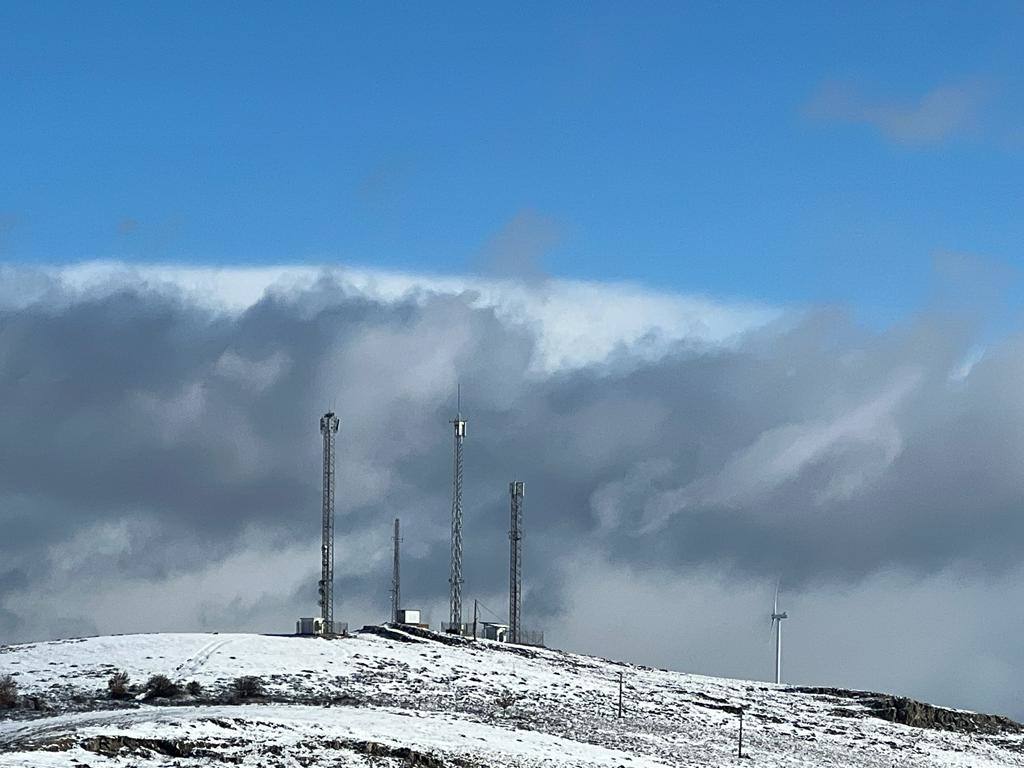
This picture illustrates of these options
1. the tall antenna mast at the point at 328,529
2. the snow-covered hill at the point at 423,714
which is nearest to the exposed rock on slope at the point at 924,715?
the snow-covered hill at the point at 423,714

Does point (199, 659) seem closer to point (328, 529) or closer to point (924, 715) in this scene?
point (328, 529)

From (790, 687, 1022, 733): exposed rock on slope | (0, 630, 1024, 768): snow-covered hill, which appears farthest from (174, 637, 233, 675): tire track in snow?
(790, 687, 1022, 733): exposed rock on slope

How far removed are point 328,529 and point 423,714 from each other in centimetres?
3003

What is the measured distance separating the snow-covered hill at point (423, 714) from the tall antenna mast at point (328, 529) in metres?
2.52

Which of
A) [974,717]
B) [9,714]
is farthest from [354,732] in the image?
[974,717]

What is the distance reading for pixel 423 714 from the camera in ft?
215

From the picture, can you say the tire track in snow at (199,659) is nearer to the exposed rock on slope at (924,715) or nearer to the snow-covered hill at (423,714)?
the snow-covered hill at (423,714)

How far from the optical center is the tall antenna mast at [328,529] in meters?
93.3

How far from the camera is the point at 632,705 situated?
78438 mm

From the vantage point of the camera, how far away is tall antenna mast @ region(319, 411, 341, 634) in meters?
93.3

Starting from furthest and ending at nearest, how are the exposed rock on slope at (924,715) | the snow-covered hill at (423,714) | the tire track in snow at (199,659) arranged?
1. the exposed rock on slope at (924,715)
2. the tire track in snow at (199,659)
3. the snow-covered hill at (423,714)

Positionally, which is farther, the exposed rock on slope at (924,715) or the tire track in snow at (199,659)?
the exposed rock on slope at (924,715)

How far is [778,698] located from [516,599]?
21.5m

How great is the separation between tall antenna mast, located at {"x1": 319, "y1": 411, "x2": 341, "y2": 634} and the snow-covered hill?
2524 mm
